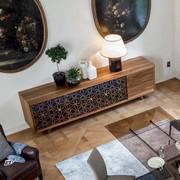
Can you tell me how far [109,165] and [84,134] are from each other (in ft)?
2.76

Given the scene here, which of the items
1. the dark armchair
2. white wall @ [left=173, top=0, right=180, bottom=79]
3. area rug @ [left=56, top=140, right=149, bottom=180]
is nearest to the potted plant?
area rug @ [left=56, top=140, right=149, bottom=180]

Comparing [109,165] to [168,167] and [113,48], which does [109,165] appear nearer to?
[168,167]

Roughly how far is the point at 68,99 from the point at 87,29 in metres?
1.08

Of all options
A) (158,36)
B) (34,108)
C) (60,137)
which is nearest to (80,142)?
(60,137)

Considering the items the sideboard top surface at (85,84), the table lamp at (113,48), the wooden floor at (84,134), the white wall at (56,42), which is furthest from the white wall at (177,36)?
the table lamp at (113,48)

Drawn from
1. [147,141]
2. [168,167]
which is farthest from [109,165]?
[168,167]

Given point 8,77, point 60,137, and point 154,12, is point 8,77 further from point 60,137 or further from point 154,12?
point 154,12

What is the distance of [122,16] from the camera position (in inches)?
211

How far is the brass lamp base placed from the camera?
5.26 m

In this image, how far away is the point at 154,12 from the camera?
18.5 feet

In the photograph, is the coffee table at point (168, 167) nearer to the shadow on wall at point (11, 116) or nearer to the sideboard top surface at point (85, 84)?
the sideboard top surface at point (85, 84)

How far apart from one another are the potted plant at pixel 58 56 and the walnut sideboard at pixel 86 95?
5.4 inches

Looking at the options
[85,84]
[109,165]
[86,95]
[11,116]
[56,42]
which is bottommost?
[109,165]

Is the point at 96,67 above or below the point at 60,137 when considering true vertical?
above
